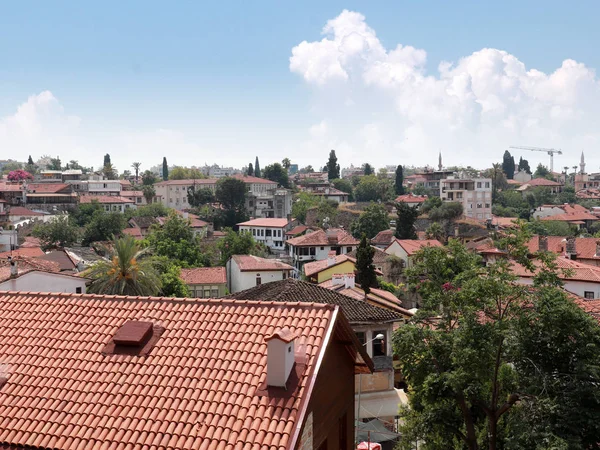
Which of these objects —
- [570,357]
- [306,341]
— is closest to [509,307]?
[570,357]

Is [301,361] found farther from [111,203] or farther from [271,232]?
[111,203]

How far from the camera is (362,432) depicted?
67.3 feet

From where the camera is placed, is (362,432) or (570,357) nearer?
(570,357)

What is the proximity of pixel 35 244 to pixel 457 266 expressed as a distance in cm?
5473

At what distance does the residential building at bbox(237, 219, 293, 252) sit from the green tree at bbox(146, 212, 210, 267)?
1953 cm

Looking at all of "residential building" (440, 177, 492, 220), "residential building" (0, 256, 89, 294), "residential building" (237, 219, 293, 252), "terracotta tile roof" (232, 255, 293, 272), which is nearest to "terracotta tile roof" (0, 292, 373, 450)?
"residential building" (0, 256, 89, 294)

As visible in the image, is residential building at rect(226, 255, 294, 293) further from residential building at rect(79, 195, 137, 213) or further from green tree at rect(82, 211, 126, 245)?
residential building at rect(79, 195, 137, 213)

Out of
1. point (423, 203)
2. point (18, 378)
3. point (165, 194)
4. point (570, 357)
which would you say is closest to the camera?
point (18, 378)

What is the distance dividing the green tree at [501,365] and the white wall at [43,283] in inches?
766

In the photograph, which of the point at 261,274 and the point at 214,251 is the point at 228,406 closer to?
the point at 261,274

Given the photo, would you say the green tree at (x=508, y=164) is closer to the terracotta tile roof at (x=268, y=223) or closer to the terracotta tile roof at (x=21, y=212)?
the terracotta tile roof at (x=268, y=223)

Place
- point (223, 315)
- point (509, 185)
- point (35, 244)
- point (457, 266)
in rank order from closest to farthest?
point (223, 315)
point (457, 266)
point (35, 244)
point (509, 185)

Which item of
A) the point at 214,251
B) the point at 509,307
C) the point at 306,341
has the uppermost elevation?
the point at 306,341

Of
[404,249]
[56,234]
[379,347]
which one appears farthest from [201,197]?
[379,347]
